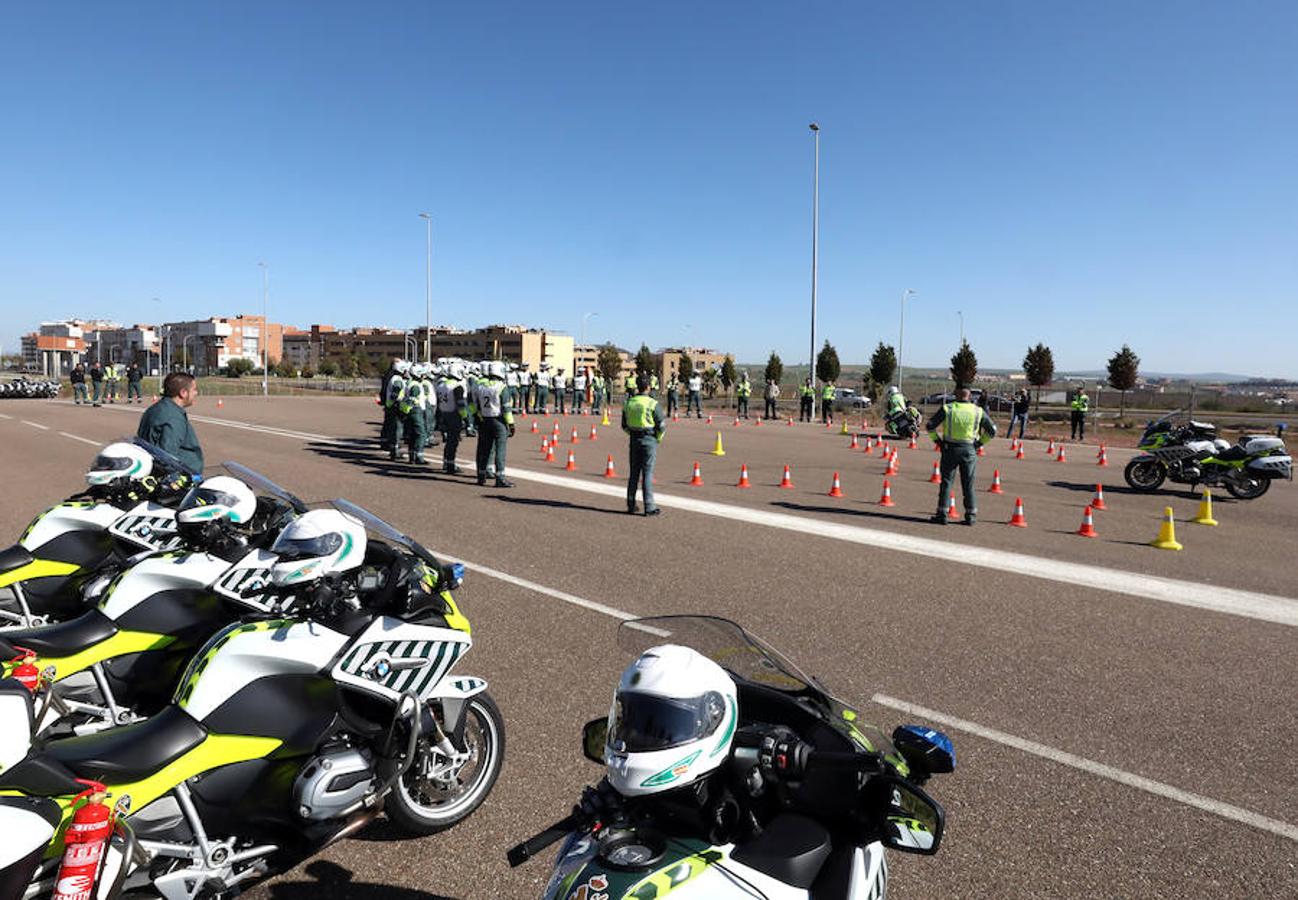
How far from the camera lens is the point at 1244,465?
574 inches

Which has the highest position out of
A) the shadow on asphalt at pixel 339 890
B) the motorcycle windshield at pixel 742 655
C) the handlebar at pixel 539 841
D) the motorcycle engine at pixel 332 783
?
the motorcycle windshield at pixel 742 655

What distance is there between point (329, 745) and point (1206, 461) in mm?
16296

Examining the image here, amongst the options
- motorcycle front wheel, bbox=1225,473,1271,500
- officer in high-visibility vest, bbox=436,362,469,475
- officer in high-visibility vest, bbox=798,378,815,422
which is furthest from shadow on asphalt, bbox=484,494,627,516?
officer in high-visibility vest, bbox=798,378,815,422

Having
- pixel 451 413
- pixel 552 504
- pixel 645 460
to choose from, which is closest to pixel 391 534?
pixel 645 460

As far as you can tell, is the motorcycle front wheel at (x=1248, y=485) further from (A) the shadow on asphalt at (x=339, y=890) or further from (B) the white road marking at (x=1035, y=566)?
(A) the shadow on asphalt at (x=339, y=890)

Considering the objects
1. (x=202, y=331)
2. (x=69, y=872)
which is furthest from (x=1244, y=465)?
(x=202, y=331)

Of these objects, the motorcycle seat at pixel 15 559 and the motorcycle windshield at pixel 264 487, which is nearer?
the motorcycle windshield at pixel 264 487

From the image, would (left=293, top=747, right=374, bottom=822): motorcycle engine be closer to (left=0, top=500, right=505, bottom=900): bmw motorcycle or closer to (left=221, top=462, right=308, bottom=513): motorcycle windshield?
(left=0, top=500, right=505, bottom=900): bmw motorcycle

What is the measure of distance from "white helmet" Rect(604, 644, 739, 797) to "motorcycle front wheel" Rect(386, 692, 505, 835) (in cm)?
172

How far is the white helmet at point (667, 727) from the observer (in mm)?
1978

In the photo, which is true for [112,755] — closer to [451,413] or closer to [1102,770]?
[1102,770]

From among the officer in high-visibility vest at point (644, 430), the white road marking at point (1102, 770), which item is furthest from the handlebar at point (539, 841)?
the officer in high-visibility vest at point (644, 430)

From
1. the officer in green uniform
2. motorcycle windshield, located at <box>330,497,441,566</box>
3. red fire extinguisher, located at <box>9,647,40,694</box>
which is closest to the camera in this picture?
red fire extinguisher, located at <box>9,647,40,694</box>

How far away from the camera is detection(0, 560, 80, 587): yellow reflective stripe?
4.80 meters
